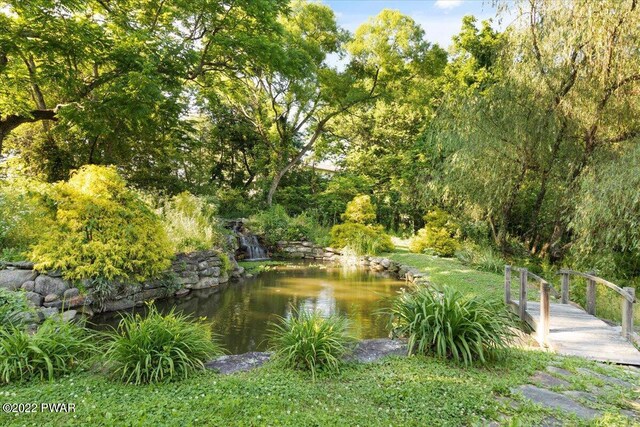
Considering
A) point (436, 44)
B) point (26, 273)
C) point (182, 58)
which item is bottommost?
point (26, 273)

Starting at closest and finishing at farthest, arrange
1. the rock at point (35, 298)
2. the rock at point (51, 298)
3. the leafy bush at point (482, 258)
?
the rock at point (35, 298) < the rock at point (51, 298) < the leafy bush at point (482, 258)

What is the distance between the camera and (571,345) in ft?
14.5

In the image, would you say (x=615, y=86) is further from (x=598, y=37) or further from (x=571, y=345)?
(x=571, y=345)

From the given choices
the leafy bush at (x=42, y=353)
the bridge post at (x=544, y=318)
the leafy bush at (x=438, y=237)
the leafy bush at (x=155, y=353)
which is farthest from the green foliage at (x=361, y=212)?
the leafy bush at (x=42, y=353)

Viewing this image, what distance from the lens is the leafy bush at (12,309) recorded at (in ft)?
12.7

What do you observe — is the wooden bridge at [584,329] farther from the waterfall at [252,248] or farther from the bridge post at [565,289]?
the waterfall at [252,248]

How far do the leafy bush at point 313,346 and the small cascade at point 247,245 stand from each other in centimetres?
992

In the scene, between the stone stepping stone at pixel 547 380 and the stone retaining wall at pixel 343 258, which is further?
the stone retaining wall at pixel 343 258

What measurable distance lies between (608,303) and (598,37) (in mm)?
4823

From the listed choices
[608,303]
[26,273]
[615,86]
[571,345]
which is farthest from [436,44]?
[26,273]

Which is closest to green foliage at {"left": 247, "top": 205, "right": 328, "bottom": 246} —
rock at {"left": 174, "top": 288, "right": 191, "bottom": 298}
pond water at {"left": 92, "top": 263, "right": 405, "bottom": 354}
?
pond water at {"left": 92, "top": 263, "right": 405, "bottom": 354}

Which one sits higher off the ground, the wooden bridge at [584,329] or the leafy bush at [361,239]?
the leafy bush at [361,239]

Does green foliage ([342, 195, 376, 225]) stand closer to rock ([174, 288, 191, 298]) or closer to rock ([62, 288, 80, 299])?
rock ([174, 288, 191, 298])

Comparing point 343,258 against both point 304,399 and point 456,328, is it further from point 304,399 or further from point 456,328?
point 304,399
